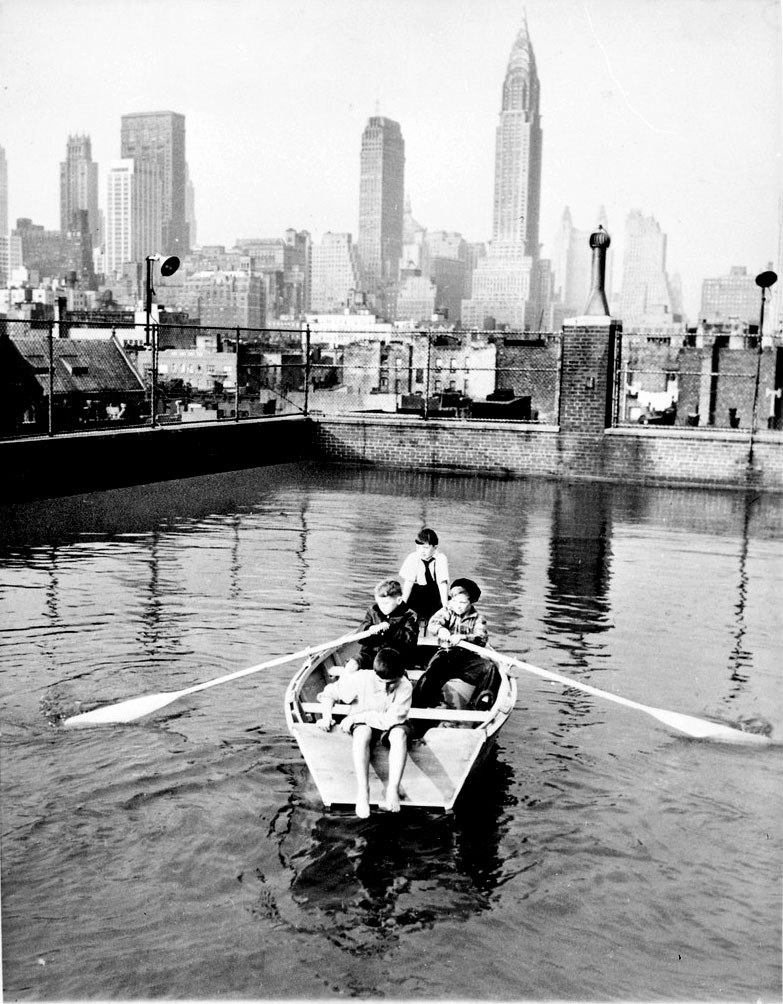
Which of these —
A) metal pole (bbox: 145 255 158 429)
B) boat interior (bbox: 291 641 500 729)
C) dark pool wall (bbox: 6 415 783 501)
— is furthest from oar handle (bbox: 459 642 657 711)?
metal pole (bbox: 145 255 158 429)

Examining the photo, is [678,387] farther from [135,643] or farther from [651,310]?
[651,310]

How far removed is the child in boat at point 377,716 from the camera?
689 centimetres

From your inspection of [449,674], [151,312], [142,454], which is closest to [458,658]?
[449,674]

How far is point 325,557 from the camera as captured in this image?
48.4ft

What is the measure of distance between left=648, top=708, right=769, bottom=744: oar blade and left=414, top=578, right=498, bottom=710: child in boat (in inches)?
55.2

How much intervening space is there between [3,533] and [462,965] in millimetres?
11388

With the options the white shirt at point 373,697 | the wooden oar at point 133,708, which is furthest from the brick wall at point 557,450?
the white shirt at point 373,697

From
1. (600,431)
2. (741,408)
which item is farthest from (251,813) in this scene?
(741,408)

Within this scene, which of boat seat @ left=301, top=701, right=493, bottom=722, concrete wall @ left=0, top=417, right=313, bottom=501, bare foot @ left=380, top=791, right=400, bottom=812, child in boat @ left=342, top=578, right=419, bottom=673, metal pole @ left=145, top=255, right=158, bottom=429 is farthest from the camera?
metal pole @ left=145, top=255, right=158, bottom=429

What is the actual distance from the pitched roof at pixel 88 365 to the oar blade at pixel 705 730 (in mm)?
52754

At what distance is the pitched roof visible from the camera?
60.1 meters

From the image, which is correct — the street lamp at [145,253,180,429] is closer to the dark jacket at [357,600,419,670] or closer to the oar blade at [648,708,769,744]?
the dark jacket at [357,600,419,670]

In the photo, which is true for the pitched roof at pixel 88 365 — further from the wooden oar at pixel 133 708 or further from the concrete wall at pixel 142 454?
the wooden oar at pixel 133 708

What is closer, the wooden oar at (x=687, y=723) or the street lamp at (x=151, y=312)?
the wooden oar at (x=687, y=723)
